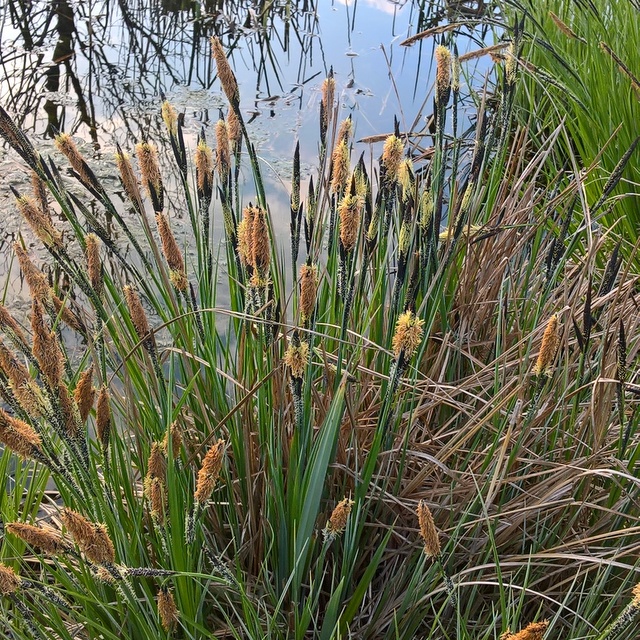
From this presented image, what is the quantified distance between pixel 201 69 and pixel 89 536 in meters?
4.59

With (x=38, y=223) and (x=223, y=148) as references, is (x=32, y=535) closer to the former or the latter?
(x=38, y=223)

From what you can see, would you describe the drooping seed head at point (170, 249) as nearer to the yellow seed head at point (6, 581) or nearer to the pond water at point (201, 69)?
the yellow seed head at point (6, 581)

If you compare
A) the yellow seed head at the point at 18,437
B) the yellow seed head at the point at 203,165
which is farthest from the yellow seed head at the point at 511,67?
the yellow seed head at the point at 18,437

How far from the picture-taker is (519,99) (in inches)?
128

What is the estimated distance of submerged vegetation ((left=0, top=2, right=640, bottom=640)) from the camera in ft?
2.81

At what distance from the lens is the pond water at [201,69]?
3799 millimetres

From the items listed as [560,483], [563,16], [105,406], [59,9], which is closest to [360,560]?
[560,483]

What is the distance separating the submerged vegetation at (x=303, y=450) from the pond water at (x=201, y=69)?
185cm

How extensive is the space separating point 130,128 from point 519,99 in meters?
2.29

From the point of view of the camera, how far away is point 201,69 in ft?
15.3

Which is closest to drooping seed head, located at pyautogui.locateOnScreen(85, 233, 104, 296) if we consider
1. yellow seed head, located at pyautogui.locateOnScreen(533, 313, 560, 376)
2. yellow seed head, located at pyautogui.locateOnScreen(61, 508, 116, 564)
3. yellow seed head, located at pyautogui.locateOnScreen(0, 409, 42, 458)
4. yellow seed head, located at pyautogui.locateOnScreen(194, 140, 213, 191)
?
yellow seed head, located at pyautogui.locateOnScreen(194, 140, 213, 191)

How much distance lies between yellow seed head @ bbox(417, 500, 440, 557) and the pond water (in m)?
2.44

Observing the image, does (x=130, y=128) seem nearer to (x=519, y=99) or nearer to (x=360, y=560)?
(x=519, y=99)

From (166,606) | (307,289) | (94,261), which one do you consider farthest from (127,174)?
(166,606)
